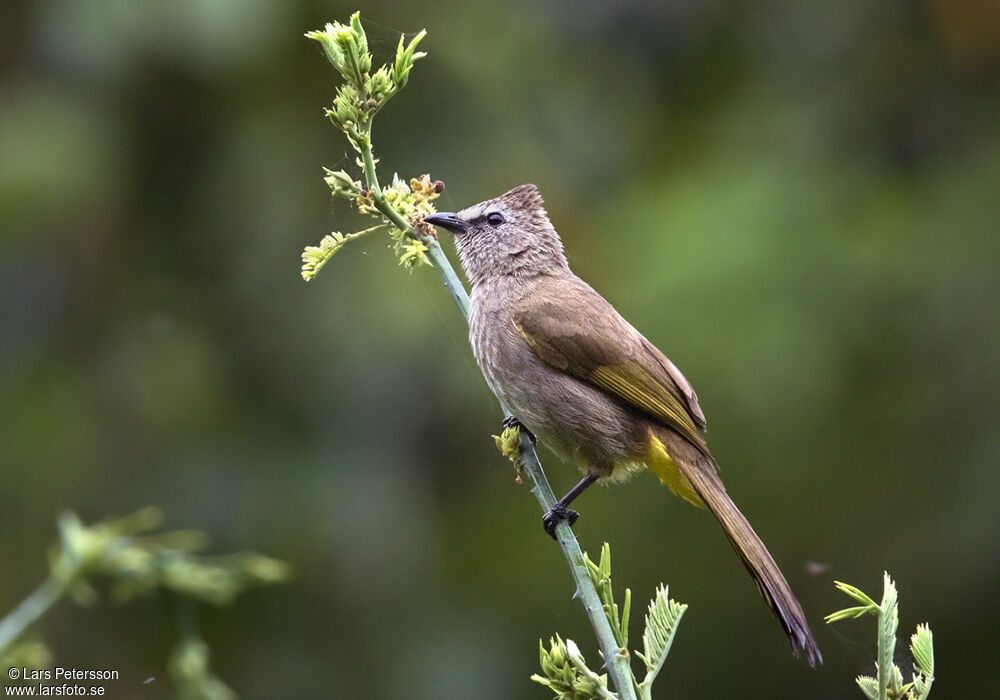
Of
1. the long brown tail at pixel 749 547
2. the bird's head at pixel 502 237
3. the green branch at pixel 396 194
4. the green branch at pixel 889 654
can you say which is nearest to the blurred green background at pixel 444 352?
the bird's head at pixel 502 237

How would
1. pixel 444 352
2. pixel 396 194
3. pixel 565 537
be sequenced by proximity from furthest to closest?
1. pixel 444 352
2. pixel 396 194
3. pixel 565 537

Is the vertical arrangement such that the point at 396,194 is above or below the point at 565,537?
above

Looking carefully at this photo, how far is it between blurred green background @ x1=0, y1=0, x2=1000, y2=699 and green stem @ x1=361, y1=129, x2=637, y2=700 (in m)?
1.73

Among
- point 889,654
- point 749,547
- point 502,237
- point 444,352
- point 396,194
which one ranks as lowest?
point 889,654

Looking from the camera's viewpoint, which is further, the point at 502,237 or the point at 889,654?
the point at 502,237

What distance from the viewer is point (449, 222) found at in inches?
150

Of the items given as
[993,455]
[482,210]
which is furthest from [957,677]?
[482,210]

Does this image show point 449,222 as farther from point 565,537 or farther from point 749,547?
point 565,537

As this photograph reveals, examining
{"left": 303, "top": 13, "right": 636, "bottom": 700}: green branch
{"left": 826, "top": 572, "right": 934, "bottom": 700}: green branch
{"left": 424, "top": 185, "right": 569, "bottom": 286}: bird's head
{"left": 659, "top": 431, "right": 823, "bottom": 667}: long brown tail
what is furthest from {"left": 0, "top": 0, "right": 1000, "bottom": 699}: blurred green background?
{"left": 826, "top": 572, "right": 934, "bottom": 700}: green branch

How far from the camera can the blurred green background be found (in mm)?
4648

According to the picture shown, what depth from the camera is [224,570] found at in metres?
1.66

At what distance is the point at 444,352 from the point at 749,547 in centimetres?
220

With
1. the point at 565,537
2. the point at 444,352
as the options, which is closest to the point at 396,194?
the point at 565,537

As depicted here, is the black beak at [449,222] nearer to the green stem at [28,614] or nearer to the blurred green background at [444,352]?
the blurred green background at [444,352]
